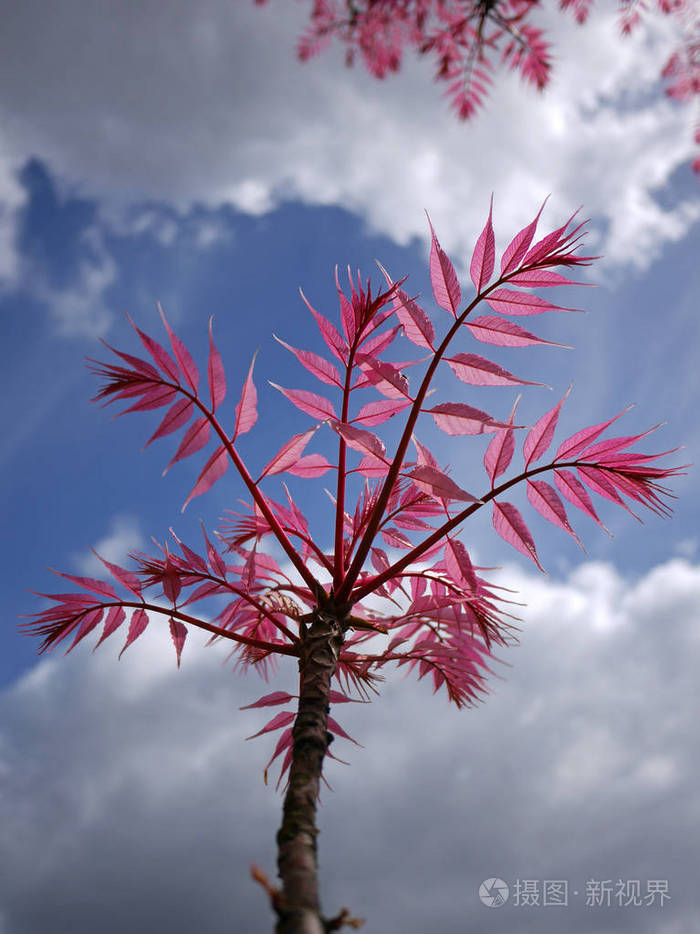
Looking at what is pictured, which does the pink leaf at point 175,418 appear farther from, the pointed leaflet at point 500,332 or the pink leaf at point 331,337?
the pointed leaflet at point 500,332

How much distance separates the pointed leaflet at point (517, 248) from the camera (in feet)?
4.70

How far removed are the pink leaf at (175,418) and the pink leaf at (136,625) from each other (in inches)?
19.6

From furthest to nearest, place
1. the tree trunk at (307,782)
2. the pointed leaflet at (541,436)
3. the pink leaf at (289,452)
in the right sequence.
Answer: the pointed leaflet at (541,436), the pink leaf at (289,452), the tree trunk at (307,782)

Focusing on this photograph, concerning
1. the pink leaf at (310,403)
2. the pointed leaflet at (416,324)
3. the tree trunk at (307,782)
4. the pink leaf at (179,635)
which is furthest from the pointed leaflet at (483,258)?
the pink leaf at (179,635)

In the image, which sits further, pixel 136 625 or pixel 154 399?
pixel 136 625

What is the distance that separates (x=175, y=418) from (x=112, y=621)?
613 millimetres

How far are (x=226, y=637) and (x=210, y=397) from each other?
0.60 m

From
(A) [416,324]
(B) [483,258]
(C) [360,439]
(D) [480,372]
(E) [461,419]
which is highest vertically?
(B) [483,258]

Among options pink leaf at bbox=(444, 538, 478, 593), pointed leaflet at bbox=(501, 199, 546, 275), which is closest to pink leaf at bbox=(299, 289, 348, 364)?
pointed leaflet at bbox=(501, 199, 546, 275)

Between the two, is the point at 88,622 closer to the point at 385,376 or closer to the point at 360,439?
the point at 360,439

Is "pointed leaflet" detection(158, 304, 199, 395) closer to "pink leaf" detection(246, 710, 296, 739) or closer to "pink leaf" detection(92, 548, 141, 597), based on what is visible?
"pink leaf" detection(92, 548, 141, 597)

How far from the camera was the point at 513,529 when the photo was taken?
1482 mm

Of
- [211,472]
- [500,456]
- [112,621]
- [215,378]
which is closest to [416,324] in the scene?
[500,456]

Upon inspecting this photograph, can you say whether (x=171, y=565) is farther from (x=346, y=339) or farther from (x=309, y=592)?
(x=346, y=339)
